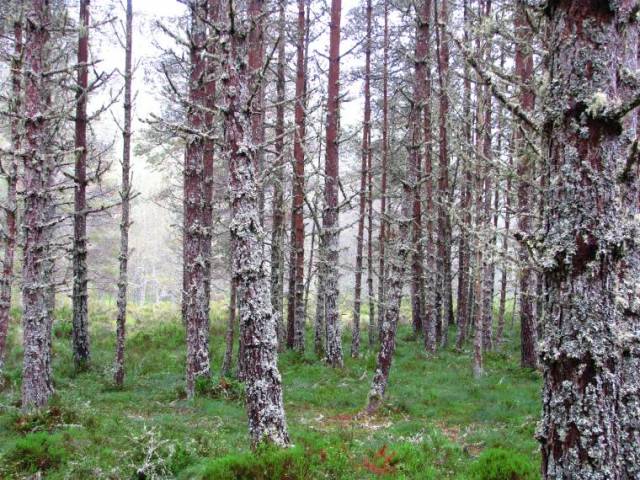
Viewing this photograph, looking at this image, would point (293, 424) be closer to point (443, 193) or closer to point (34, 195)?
point (34, 195)

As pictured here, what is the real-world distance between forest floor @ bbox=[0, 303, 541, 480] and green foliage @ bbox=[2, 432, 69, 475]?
0.01m

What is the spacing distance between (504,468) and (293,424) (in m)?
4.24

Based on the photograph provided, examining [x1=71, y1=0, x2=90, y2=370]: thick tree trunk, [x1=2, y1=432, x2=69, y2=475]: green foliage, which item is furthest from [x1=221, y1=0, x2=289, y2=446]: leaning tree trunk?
[x1=71, y1=0, x2=90, y2=370]: thick tree trunk

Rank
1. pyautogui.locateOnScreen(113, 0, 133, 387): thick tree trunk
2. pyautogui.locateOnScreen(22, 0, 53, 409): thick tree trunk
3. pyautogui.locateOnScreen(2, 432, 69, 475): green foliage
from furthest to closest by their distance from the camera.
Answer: pyautogui.locateOnScreen(113, 0, 133, 387): thick tree trunk → pyautogui.locateOnScreen(22, 0, 53, 409): thick tree trunk → pyautogui.locateOnScreen(2, 432, 69, 475): green foliage

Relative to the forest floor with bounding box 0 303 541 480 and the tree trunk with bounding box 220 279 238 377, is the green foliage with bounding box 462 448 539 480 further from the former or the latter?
the tree trunk with bounding box 220 279 238 377

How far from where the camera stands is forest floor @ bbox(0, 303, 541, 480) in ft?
20.7

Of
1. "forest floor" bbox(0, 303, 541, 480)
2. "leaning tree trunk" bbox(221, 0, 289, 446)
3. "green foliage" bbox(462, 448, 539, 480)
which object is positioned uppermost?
"leaning tree trunk" bbox(221, 0, 289, 446)

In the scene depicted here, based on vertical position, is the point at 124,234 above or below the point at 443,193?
below

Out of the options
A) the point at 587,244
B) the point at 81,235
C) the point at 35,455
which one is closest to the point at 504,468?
the point at 587,244

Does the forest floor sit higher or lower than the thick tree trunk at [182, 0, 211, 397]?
lower

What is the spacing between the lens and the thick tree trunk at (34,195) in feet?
26.9

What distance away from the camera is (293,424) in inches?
358

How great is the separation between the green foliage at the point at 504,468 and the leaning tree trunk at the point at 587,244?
11.4ft

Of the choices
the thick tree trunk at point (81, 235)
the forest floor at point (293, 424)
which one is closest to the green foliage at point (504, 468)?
the forest floor at point (293, 424)
